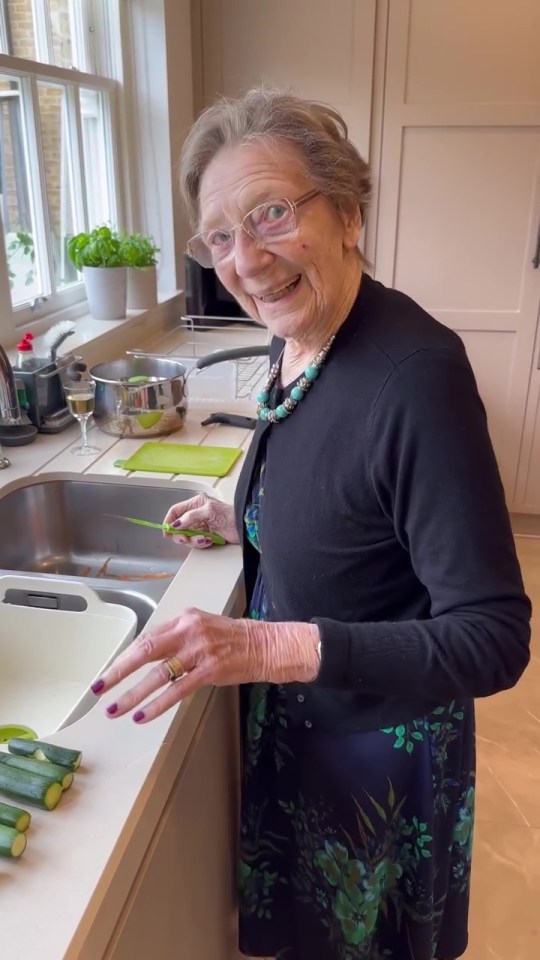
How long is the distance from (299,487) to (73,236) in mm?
1630

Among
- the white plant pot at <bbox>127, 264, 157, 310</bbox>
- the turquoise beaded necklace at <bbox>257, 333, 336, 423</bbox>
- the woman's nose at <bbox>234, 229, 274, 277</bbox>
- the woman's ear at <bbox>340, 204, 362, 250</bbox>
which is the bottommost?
the white plant pot at <bbox>127, 264, 157, 310</bbox>

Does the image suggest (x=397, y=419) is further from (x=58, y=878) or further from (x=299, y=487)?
(x=58, y=878)

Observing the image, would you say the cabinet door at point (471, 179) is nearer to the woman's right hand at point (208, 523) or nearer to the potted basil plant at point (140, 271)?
the potted basil plant at point (140, 271)

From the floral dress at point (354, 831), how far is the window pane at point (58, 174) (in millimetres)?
1458

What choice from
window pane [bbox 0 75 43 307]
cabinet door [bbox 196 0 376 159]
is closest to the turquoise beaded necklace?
window pane [bbox 0 75 43 307]

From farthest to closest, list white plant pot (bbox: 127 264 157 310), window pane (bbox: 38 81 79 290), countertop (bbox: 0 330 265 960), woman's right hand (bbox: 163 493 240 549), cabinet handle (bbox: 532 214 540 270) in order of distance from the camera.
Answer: cabinet handle (bbox: 532 214 540 270)
white plant pot (bbox: 127 264 157 310)
window pane (bbox: 38 81 79 290)
woman's right hand (bbox: 163 493 240 549)
countertop (bbox: 0 330 265 960)

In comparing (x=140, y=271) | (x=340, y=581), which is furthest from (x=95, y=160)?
(x=340, y=581)

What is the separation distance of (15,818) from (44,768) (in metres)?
0.06

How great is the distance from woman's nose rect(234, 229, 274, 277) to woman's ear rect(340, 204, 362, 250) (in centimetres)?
10

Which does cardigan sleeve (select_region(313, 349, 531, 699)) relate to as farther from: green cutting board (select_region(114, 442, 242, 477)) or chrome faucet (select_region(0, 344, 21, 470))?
chrome faucet (select_region(0, 344, 21, 470))

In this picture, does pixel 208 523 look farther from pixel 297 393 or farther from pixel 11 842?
pixel 11 842

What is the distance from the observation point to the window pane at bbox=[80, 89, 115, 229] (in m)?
2.34

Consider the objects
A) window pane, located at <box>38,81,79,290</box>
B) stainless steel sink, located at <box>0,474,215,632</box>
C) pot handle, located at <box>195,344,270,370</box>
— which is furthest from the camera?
window pane, located at <box>38,81,79,290</box>

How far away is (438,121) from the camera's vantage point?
8.94ft
